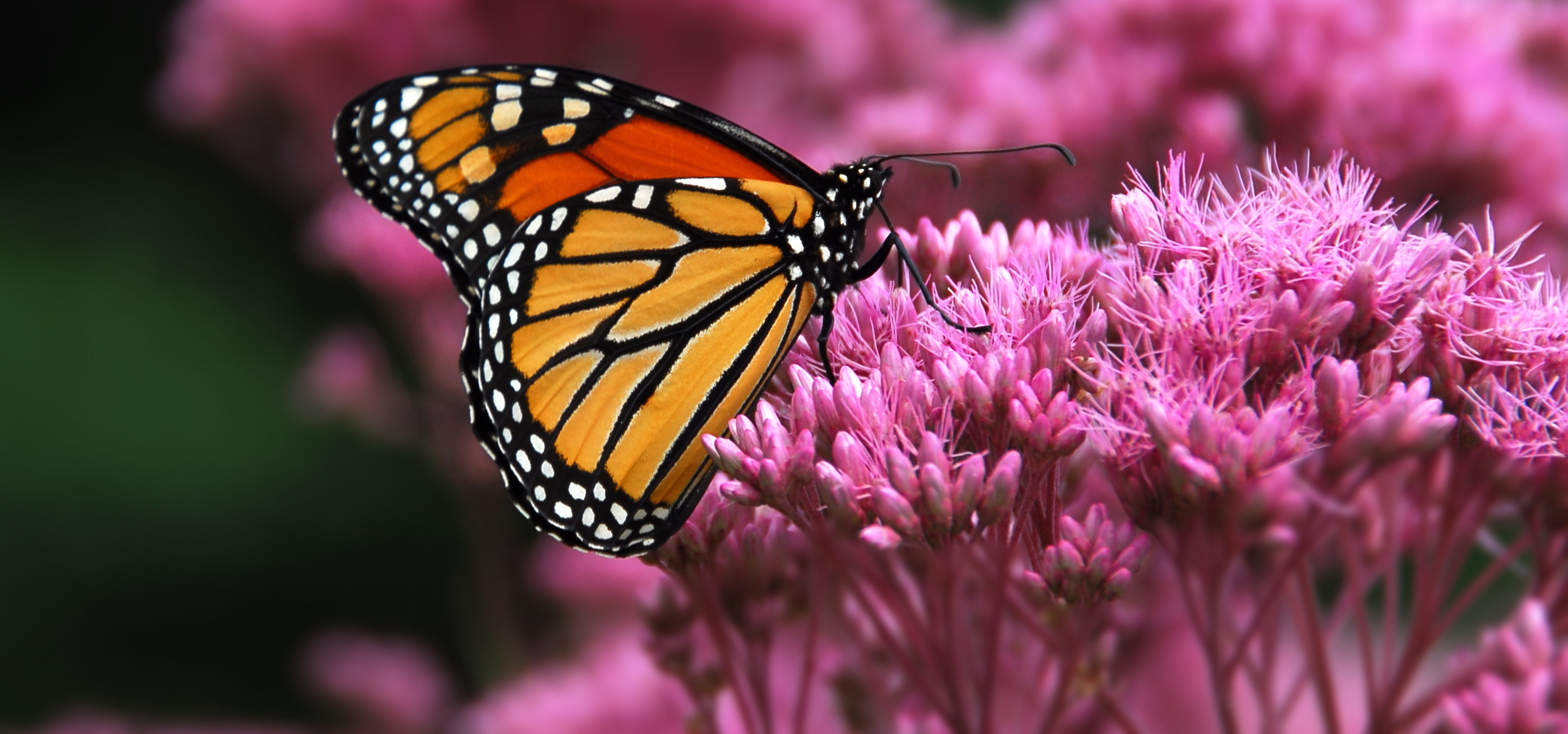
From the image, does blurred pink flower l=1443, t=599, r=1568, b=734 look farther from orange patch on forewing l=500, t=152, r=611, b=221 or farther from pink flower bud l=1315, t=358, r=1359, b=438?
orange patch on forewing l=500, t=152, r=611, b=221

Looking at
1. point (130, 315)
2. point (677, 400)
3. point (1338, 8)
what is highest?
point (130, 315)

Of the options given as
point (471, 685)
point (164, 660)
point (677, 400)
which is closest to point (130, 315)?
point (164, 660)

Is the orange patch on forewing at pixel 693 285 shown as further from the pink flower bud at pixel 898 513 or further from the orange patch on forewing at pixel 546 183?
the pink flower bud at pixel 898 513

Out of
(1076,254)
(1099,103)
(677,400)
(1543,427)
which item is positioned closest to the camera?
(1543,427)

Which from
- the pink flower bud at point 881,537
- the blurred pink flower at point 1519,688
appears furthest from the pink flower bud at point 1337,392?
the pink flower bud at point 881,537

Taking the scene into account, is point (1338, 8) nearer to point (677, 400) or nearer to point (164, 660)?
point (677, 400)

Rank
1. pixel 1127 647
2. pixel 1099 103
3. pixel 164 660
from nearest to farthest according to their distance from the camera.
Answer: pixel 1127 647
pixel 1099 103
pixel 164 660

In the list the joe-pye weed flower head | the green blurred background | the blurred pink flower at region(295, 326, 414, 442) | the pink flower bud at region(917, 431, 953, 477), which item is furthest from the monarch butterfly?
the green blurred background
